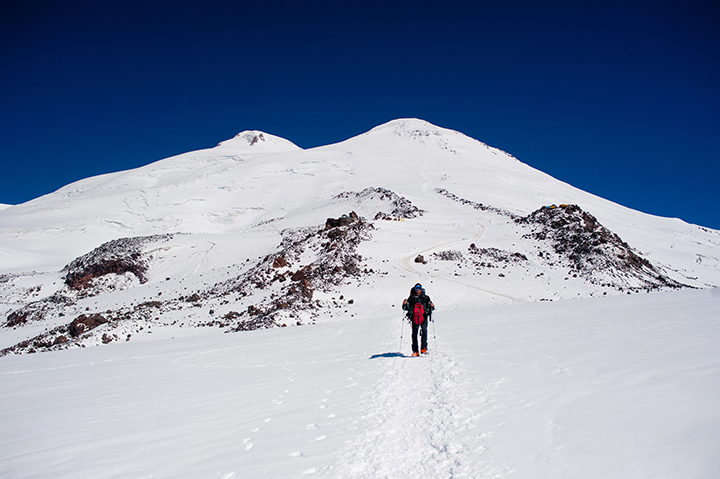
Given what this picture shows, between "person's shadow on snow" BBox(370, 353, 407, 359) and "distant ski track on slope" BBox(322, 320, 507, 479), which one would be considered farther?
"person's shadow on snow" BBox(370, 353, 407, 359)

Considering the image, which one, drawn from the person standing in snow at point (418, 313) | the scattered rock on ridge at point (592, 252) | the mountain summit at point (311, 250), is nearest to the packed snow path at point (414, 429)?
the person standing in snow at point (418, 313)

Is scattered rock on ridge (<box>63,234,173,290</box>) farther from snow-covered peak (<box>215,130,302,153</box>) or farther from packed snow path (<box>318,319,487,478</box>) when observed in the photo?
snow-covered peak (<box>215,130,302,153</box>)

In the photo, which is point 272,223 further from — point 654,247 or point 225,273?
point 654,247

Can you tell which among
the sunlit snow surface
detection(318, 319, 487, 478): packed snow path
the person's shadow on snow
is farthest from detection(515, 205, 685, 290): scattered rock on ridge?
detection(318, 319, 487, 478): packed snow path

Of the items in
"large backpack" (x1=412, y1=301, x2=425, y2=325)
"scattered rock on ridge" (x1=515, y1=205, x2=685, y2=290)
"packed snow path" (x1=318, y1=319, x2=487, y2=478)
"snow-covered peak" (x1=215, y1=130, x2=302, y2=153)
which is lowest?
"packed snow path" (x1=318, y1=319, x2=487, y2=478)

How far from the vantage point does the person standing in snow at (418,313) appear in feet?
31.0

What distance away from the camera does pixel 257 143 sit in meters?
119

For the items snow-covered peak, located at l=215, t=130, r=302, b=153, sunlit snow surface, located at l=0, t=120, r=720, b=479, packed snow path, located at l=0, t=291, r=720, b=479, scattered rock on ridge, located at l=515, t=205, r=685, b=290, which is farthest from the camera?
snow-covered peak, located at l=215, t=130, r=302, b=153

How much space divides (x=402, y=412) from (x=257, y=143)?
123 metres

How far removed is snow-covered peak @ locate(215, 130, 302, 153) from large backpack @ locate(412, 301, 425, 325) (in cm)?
10755

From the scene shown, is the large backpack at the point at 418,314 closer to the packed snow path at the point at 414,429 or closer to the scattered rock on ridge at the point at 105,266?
the packed snow path at the point at 414,429

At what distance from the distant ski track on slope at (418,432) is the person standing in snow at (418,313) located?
1823 millimetres

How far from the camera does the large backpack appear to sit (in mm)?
9508

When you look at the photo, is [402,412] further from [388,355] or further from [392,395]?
[388,355]
